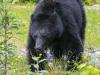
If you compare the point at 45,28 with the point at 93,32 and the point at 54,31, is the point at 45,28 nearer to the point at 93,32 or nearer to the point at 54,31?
the point at 54,31

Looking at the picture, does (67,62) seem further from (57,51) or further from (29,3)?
(29,3)

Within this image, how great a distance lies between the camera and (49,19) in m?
8.73

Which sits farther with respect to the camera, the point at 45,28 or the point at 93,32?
the point at 93,32

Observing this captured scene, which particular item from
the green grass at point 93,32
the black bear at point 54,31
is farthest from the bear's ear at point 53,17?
the green grass at point 93,32

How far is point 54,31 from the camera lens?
345 inches

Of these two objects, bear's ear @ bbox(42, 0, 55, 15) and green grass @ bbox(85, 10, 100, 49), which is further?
green grass @ bbox(85, 10, 100, 49)

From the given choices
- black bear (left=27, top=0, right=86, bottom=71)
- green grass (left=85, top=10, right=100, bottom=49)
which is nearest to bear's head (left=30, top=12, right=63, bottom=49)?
black bear (left=27, top=0, right=86, bottom=71)

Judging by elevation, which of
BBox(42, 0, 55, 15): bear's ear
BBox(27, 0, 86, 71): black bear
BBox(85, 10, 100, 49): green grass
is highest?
BBox(42, 0, 55, 15): bear's ear

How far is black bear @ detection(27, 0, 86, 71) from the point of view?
8.56 metres

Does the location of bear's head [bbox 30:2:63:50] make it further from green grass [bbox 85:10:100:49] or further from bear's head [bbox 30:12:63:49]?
green grass [bbox 85:10:100:49]

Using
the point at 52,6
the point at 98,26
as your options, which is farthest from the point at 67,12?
the point at 98,26

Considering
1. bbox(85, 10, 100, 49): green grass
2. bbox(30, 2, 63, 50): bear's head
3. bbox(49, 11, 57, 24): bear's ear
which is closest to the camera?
bbox(30, 2, 63, 50): bear's head

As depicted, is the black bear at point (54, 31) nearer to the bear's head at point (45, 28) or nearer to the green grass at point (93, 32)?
the bear's head at point (45, 28)

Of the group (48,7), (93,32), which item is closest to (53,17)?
(48,7)
